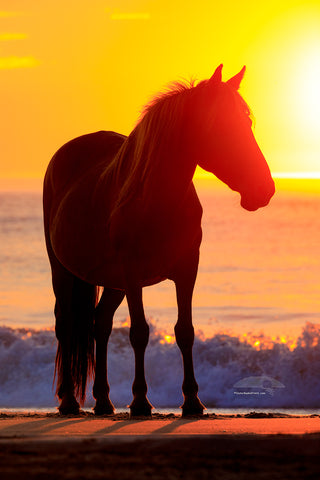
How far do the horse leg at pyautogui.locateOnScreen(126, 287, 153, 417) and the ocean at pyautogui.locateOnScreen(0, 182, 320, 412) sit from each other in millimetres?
1624

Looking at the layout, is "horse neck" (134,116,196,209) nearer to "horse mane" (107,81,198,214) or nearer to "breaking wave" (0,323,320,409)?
"horse mane" (107,81,198,214)

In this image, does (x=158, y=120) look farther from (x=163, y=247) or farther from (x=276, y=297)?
(x=276, y=297)

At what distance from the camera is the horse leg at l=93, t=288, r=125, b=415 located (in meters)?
8.90

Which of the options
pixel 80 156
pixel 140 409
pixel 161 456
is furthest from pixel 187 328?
pixel 161 456

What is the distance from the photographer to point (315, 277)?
33.0m

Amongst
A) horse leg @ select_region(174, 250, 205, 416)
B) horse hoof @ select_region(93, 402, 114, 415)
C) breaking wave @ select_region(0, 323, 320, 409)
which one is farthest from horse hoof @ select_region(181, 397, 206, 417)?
breaking wave @ select_region(0, 323, 320, 409)

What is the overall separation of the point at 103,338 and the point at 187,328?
1.38 m

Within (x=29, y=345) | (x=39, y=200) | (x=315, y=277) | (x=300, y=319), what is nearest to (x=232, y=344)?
(x=29, y=345)

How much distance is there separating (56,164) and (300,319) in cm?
1476

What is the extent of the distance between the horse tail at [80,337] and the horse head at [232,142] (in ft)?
7.64

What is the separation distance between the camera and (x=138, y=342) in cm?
776

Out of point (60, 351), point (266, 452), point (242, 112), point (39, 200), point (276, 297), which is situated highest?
point (39, 200)

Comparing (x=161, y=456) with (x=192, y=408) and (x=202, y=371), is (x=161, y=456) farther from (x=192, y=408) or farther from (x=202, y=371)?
(x=202, y=371)

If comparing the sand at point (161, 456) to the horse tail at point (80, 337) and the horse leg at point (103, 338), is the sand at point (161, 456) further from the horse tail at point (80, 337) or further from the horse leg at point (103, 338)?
the horse tail at point (80, 337)
